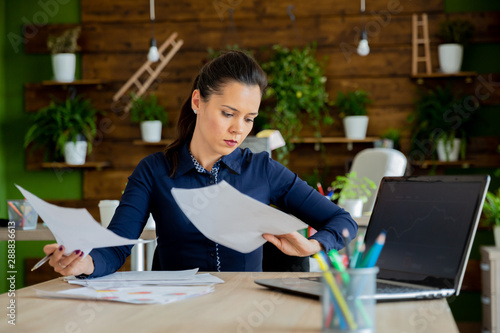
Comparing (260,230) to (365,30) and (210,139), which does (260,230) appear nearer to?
(210,139)

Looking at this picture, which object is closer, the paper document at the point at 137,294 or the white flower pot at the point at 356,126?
the paper document at the point at 137,294

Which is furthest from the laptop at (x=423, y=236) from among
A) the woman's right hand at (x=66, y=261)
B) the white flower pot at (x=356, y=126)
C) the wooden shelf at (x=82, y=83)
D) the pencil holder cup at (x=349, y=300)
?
the wooden shelf at (x=82, y=83)

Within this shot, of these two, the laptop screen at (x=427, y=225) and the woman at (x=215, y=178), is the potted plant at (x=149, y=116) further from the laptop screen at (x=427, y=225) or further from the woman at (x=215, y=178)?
the laptop screen at (x=427, y=225)

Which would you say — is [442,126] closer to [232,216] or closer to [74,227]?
[232,216]

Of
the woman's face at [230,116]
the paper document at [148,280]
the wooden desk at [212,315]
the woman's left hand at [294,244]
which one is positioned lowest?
the paper document at [148,280]

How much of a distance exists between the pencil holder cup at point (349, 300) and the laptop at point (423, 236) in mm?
252

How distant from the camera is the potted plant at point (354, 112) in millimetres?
4699

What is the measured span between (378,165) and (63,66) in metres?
2.60

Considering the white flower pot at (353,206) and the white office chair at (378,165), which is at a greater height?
the white office chair at (378,165)

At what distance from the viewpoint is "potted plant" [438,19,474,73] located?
15.0ft

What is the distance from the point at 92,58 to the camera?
→ 516cm

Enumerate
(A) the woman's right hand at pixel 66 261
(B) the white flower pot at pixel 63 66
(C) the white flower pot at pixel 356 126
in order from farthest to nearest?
1. (B) the white flower pot at pixel 63 66
2. (C) the white flower pot at pixel 356 126
3. (A) the woman's right hand at pixel 66 261

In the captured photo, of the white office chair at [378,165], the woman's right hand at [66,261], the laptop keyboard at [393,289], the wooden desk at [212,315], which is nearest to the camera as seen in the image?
the wooden desk at [212,315]

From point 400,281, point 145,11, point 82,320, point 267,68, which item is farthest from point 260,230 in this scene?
point 145,11
